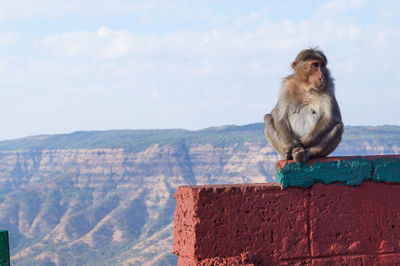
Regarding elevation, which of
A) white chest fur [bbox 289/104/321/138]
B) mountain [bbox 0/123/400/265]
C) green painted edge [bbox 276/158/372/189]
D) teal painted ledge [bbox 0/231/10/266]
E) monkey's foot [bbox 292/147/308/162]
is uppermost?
white chest fur [bbox 289/104/321/138]

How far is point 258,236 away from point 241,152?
145 meters

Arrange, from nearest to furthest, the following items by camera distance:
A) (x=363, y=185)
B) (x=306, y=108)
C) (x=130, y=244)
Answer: (x=363, y=185) → (x=306, y=108) → (x=130, y=244)

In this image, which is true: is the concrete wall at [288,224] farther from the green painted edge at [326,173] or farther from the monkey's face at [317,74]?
the monkey's face at [317,74]

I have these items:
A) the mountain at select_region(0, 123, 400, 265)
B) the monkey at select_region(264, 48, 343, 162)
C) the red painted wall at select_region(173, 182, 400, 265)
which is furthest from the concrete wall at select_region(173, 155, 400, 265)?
the mountain at select_region(0, 123, 400, 265)

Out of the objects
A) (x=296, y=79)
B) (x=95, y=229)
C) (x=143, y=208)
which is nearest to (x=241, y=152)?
(x=143, y=208)

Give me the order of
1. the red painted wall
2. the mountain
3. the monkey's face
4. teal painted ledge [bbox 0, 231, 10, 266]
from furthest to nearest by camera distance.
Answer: the mountain, the monkey's face, the red painted wall, teal painted ledge [bbox 0, 231, 10, 266]

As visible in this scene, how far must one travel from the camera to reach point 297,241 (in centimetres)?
553

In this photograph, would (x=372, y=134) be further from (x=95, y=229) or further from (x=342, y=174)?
(x=342, y=174)

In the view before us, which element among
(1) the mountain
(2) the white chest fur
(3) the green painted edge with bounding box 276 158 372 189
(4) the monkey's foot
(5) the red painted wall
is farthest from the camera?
(1) the mountain

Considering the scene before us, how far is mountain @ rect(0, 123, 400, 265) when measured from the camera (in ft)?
381

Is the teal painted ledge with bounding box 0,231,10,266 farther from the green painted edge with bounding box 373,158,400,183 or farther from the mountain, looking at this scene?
the mountain

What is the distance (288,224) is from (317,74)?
6.48 ft

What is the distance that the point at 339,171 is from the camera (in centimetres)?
564

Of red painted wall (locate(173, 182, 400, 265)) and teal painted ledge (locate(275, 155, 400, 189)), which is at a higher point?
teal painted ledge (locate(275, 155, 400, 189))
